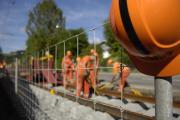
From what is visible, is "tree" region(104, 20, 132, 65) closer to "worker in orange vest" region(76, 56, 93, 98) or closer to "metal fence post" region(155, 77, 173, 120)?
"metal fence post" region(155, 77, 173, 120)

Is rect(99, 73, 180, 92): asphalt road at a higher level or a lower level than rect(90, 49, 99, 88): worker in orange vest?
lower

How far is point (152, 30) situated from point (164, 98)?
42 cm

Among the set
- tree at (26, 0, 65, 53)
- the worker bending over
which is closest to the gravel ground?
the worker bending over

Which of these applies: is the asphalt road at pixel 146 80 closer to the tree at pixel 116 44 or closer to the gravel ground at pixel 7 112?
the tree at pixel 116 44

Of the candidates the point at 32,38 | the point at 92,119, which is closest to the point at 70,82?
the point at 92,119

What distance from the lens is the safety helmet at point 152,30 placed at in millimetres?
2021

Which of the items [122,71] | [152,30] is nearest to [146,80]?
[122,71]

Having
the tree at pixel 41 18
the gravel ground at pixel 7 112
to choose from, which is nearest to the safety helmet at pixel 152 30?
the gravel ground at pixel 7 112

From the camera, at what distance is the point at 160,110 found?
2.25m

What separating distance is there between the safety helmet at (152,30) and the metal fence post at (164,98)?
48mm

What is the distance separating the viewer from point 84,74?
32.8ft

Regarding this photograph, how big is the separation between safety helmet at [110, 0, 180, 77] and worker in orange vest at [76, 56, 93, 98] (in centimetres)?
698

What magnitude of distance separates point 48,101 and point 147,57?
22.9 feet

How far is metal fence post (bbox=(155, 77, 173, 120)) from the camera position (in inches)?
87.7
